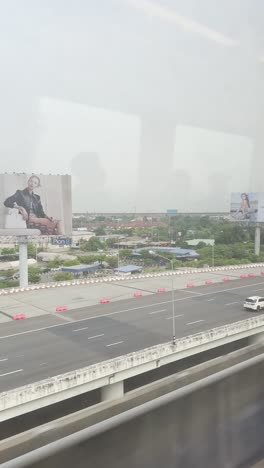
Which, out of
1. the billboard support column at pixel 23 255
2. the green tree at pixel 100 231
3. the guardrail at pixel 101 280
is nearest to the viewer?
the guardrail at pixel 101 280

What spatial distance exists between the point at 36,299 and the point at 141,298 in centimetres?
230

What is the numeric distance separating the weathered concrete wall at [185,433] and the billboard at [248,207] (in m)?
15.7

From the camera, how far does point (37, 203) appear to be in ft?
29.5

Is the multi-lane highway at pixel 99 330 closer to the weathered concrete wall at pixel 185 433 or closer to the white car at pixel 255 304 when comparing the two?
the white car at pixel 255 304

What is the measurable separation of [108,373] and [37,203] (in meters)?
5.62

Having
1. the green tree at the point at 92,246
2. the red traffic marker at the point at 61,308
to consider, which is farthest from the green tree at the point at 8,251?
the red traffic marker at the point at 61,308

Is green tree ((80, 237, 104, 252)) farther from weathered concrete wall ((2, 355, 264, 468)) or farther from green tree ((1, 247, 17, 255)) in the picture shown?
weathered concrete wall ((2, 355, 264, 468))

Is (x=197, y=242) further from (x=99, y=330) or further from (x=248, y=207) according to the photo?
(x=99, y=330)

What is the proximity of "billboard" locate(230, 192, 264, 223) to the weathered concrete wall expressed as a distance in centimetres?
1570

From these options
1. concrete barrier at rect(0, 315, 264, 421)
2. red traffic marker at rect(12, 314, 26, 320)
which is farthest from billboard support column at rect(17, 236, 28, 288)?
concrete barrier at rect(0, 315, 264, 421)

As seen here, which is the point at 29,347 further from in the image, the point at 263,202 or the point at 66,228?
the point at 263,202

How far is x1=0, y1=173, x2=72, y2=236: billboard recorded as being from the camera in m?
8.68

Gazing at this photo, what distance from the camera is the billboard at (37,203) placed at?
28.5 feet

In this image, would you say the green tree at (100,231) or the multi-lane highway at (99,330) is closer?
the multi-lane highway at (99,330)
